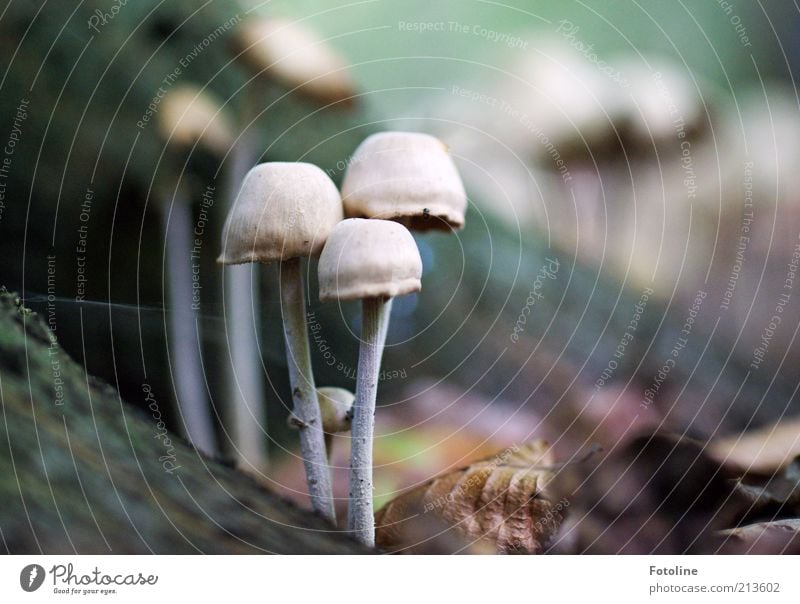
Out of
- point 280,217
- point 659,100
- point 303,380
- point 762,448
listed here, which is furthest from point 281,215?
point 762,448

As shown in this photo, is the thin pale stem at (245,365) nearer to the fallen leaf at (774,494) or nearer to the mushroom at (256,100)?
the mushroom at (256,100)

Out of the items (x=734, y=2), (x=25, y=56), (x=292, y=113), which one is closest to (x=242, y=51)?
(x=292, y=113)

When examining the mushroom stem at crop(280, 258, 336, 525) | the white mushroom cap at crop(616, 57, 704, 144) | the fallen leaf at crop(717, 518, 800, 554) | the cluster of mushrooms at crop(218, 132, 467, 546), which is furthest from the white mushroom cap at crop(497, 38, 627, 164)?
the fallen leaf at crop(717, 518, 800, 554)

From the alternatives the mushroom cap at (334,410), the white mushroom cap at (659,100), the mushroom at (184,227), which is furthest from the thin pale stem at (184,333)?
the white mushroom cap at (659,100)

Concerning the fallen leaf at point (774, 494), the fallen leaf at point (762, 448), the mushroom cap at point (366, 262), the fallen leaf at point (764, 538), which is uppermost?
the mushroom cap at point (366, 262)

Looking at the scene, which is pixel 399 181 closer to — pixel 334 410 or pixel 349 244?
pixel 349 244
